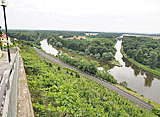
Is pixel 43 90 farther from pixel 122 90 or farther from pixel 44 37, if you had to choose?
pixel 44 37

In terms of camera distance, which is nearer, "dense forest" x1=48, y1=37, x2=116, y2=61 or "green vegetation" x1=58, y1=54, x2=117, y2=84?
"green vegetation" x1=58, y1=54, x2=117, y2=84

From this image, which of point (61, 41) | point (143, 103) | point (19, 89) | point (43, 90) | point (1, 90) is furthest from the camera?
point (61, 41)

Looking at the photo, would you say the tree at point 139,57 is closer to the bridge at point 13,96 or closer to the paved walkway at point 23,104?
the bridge at point 13,96

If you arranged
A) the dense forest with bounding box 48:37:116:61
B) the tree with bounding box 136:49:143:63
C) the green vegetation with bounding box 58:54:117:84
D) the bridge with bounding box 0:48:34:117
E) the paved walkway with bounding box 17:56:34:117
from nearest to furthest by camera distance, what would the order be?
the bridge with bounding box 0:48:34:117
the paved walkway with bounding box 17:56:34:117
the green vegetation with bounding box 58:54:117:84
the tree with bounding box 136:49:143:63
the dense forest with bounding box 48:37:116:61

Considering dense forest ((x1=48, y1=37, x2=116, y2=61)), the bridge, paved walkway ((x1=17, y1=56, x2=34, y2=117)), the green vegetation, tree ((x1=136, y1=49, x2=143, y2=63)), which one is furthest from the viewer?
dense forest ((x1=48, y1=37, x2=116, y2=61))

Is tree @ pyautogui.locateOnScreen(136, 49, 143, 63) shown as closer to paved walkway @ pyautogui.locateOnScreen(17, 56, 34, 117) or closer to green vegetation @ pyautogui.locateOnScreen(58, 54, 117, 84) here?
green vegetation @ pyautogui.locateOnScreen(58, 54, 117, 84)

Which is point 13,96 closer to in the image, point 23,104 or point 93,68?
point 23,104

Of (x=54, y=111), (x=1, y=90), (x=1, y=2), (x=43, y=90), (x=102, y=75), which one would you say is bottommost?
(x=102, y=75)

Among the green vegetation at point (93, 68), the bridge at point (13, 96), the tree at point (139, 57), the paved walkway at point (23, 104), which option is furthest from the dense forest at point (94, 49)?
the bridge at point (13, 96)

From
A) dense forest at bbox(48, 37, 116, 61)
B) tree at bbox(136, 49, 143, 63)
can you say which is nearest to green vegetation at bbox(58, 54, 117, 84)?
dense forest at bbox(48, 37, 116, 61)

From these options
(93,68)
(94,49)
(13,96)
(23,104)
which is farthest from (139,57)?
(13,96)

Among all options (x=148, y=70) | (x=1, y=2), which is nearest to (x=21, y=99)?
(x=1, y=2)
